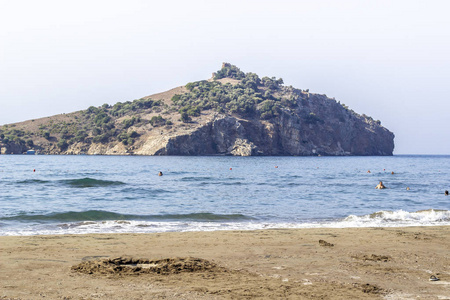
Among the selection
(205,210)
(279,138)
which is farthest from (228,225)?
(279,138)

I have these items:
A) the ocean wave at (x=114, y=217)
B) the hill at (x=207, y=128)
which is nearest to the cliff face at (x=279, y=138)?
the hill at (x=207, y=128)

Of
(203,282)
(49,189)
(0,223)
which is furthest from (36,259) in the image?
(49,189)

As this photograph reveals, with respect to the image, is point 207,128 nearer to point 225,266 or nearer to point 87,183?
point 87,183

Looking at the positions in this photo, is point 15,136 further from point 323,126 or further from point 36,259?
point 36,259

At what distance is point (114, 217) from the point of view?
19328 mm

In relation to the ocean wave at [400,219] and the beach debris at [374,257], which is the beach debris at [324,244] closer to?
the beach debris at [374,257]

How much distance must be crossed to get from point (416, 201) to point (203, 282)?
76.5 ft

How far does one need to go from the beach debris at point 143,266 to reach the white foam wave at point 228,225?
565 cm

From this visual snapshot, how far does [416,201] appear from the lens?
27609 millimetres

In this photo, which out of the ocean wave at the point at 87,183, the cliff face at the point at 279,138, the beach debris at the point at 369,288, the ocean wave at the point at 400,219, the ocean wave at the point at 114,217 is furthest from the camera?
the cliff face at the point at 279,138

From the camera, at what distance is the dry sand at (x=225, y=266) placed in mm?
7598

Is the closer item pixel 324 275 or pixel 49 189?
pixel 324 275

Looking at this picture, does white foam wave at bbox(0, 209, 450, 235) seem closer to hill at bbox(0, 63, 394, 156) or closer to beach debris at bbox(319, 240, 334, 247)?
beach debris at bbox(319, 240, 334, 247)

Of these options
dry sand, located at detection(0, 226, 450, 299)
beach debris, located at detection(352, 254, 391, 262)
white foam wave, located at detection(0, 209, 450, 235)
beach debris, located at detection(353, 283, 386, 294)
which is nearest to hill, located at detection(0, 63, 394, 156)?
white foam wave, located at detection(0, 209, 450, 235)
